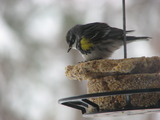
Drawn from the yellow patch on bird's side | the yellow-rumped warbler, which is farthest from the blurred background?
the yellow patch on bird's side

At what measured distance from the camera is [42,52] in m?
9.22

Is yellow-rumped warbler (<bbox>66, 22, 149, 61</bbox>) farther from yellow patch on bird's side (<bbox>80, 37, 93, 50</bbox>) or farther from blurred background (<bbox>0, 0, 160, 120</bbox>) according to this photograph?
blurred background (<bbox>0, 0, 160, 120</bbox>)

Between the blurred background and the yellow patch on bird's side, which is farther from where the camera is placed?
the blurred background

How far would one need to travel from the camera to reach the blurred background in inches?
353

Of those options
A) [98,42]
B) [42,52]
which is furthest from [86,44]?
[42,52]

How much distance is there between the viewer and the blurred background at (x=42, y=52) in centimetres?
896

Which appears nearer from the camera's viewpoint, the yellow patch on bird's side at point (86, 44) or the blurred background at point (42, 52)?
the yellow patch on bird's side at point (86, 44)

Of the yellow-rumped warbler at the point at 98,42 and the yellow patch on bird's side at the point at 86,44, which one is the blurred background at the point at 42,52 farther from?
the yellow patch on bird's side at the point at 86,44

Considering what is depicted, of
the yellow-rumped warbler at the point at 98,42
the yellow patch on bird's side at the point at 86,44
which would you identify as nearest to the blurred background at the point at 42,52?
the yellow-rumped warbler at the point at 98,42

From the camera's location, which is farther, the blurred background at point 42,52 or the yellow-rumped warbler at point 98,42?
the blurred background at point 42,52

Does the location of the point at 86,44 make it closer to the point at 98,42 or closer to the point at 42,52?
the point at 98,42

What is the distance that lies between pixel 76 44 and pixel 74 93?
403 cm

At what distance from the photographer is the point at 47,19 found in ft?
31.8

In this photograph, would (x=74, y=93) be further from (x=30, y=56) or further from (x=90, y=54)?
(x=90, y=54)
